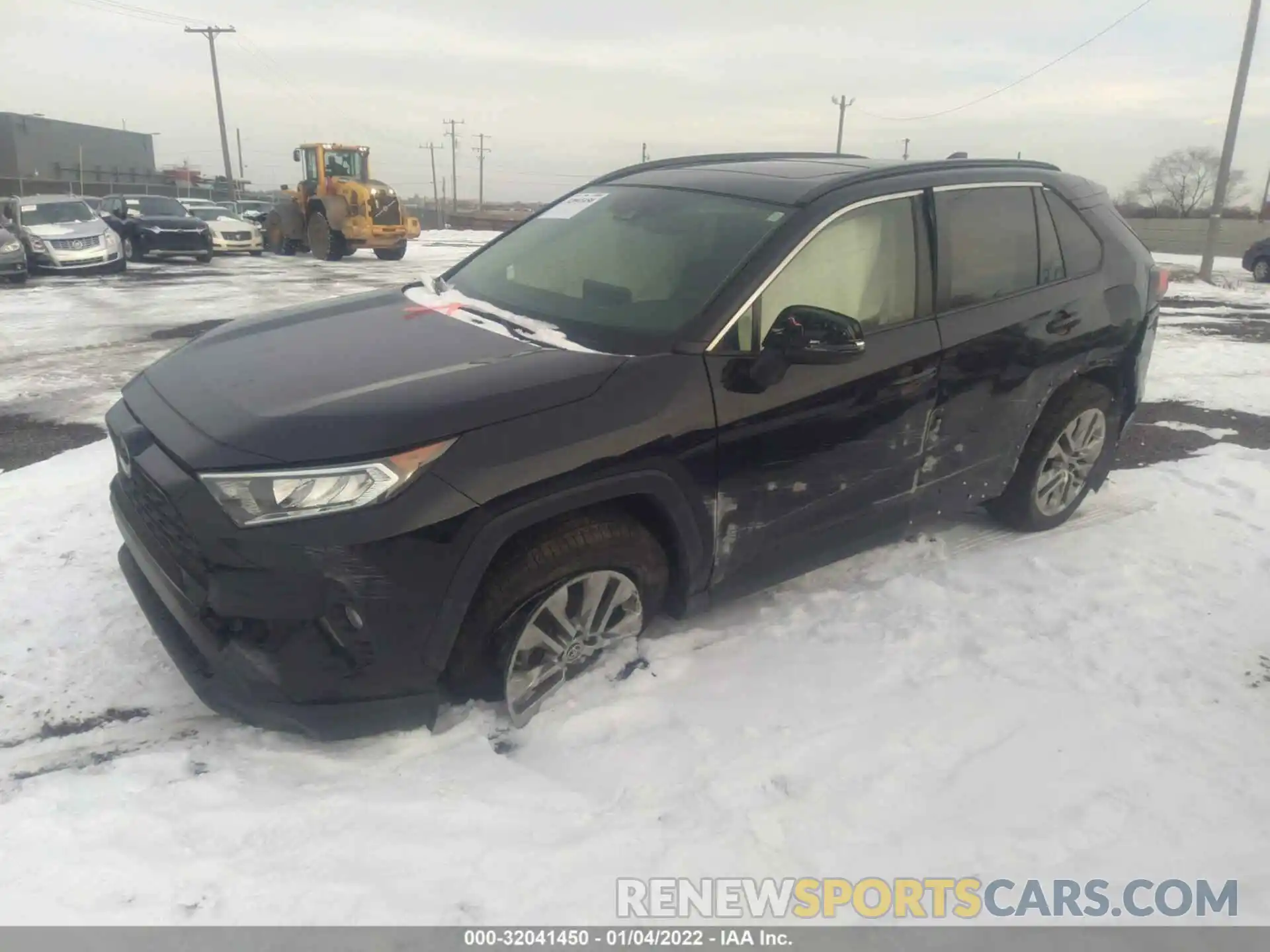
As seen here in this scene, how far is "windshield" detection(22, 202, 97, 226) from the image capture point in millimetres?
16375

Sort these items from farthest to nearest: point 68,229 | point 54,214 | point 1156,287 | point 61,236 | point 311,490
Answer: point 54,214, point 68,229, point 61,236, point 1156,287, point 311,490

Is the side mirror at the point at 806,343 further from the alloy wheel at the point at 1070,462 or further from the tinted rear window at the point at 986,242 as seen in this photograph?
the alloy wheel at the point at 1070,462

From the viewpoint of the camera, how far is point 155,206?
20781mm

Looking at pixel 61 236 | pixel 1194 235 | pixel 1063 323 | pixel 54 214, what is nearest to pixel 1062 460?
pixel 1063 323

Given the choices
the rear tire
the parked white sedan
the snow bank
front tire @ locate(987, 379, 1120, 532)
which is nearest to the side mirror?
the snow bank

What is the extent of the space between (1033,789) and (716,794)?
2.96 ft

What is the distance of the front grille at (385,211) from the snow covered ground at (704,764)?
18.1m

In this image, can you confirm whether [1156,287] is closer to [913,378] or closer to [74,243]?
[913,378]

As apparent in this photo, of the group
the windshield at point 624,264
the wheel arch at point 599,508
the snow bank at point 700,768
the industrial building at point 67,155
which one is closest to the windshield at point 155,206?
the windshield at point 624,264

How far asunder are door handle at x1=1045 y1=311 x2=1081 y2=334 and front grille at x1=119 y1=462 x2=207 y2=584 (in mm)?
3385

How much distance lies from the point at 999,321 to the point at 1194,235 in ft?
133

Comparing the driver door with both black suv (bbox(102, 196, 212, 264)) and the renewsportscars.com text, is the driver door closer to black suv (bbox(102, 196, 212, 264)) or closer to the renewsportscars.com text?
the renewsportscars.com text

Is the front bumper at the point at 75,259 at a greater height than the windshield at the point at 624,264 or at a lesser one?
lesser

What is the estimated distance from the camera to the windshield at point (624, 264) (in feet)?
9.48
